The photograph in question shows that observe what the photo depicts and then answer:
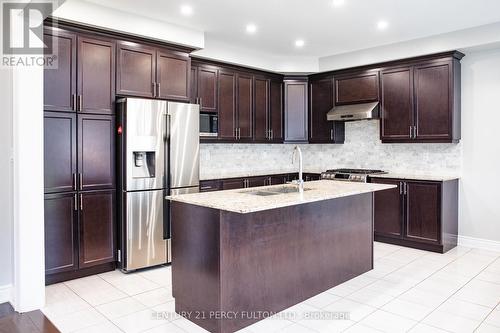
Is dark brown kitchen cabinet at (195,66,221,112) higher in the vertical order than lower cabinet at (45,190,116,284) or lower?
higher

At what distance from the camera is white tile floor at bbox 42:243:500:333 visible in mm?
2768

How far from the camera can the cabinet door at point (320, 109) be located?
20.0ft

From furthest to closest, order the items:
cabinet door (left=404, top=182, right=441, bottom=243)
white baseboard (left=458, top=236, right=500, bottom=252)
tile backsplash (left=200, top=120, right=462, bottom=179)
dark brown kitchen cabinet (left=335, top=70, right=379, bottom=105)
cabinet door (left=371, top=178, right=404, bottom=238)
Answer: dark brown kitchen cabinet (left=335, top=70, right=379, bottom=105)
tile backsplash (left=200, top=120, right=462, bottom=179)
cabinet door (left=371, top=178, right=404, bottom=238)
white baseboard (left=458, top=236, right=500, bottom=252)
cabinet door (left=404, top=182, right=441, bottom=243)

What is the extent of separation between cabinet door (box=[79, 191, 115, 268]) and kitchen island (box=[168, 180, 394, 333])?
51.1 inches

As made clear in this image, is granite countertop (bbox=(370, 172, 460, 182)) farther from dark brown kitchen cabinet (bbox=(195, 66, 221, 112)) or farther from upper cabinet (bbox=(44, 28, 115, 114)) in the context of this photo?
upper cabinet (bbox=(44, 28, 115, 114))

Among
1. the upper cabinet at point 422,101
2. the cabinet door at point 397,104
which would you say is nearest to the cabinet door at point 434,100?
the upper cabinet at point 422,101

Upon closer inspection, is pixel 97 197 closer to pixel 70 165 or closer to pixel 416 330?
pixel 70 165

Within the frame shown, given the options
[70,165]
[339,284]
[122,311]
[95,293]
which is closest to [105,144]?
[70,165]

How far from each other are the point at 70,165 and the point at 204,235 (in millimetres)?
1860

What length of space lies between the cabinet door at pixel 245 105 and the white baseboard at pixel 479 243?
332 centimetres

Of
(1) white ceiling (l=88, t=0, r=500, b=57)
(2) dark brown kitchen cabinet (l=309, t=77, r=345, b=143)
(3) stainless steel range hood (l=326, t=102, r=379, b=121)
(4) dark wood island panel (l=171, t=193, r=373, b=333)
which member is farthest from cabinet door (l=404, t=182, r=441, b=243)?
(1) white ceiling (l=88, t=0, r=500, b=57)

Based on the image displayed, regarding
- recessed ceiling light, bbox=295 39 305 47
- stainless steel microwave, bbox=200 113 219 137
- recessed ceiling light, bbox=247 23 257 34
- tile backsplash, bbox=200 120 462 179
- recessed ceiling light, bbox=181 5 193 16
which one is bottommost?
tile backsplash, bbox=200 120 462 179

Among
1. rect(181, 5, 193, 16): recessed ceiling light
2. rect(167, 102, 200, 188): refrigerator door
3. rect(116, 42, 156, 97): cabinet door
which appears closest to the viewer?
rect(181, 5, 193, 16): recessed ceiling light

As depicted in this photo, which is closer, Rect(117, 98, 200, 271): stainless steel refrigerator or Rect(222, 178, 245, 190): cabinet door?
Rect(117, 98, 200, 271): stainless steel refrigerator
